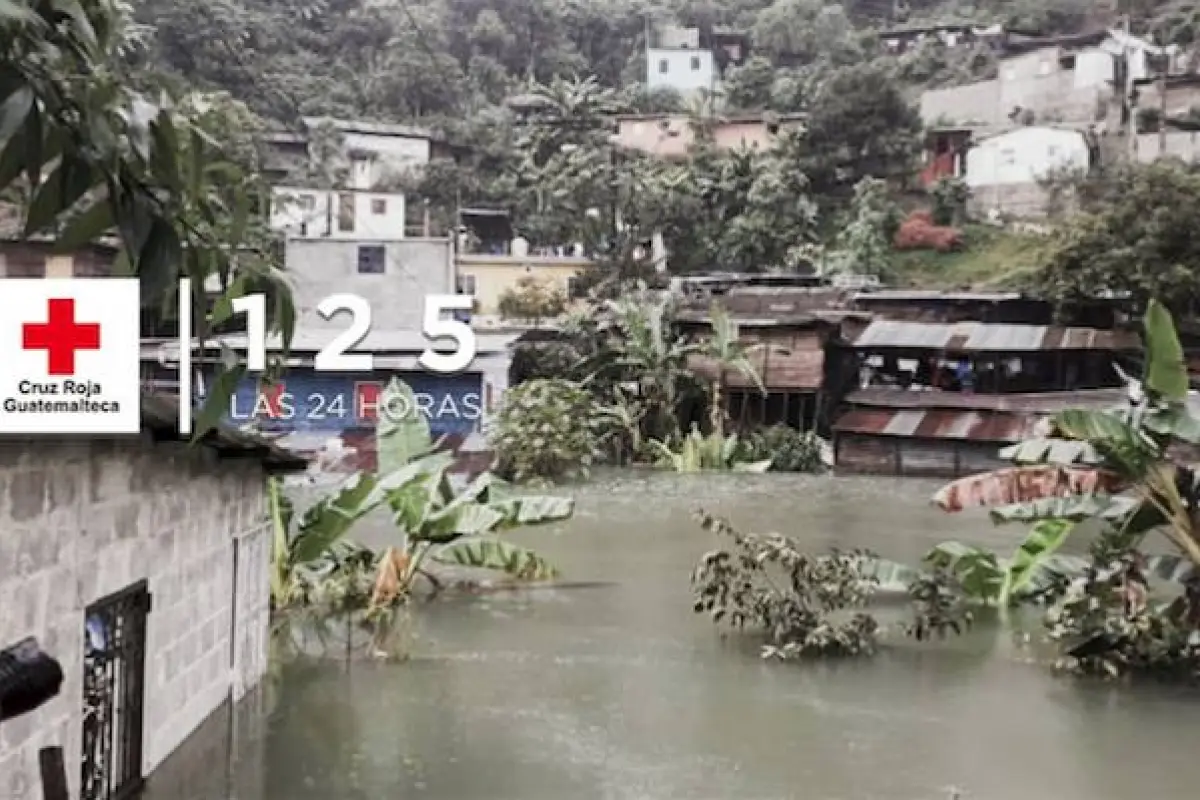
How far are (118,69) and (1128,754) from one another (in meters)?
7.10

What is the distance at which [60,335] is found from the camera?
3.71 metres

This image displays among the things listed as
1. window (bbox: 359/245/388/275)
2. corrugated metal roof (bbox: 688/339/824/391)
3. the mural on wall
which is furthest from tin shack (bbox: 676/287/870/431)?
window (bbox: 359/245/388/275)

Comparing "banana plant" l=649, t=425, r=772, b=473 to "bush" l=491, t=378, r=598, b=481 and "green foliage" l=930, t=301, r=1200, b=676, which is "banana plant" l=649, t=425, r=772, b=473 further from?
"green foliage" l=930, t=301, r=1200, b=676

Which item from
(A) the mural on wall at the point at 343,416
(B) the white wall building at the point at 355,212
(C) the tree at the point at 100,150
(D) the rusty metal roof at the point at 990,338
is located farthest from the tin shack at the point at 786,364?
(C) the tree at the point at 100,150

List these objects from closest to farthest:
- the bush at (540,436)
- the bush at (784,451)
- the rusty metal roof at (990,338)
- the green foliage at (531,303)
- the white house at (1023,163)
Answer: the bush at (540,436)
the bush at (784,451)
the rusty metal roof at (990,338)
the green foliage at (531,303)
the white house at (1023,163)

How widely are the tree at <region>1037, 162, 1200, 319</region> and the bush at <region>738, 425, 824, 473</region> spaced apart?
592cm

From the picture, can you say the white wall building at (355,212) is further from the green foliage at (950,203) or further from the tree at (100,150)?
the tree at (100,150)

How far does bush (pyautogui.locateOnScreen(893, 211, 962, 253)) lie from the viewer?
38.2m

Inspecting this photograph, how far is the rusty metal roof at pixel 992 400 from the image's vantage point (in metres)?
23.1

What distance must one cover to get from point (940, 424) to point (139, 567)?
19.6 metres

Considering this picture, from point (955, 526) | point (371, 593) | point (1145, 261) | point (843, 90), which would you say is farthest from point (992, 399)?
point (843, 90)

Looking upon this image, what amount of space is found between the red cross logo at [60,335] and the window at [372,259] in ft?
76.0

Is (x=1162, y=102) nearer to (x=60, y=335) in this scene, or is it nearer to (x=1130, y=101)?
(x=1130, y=101)

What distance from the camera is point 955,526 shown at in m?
16.9
